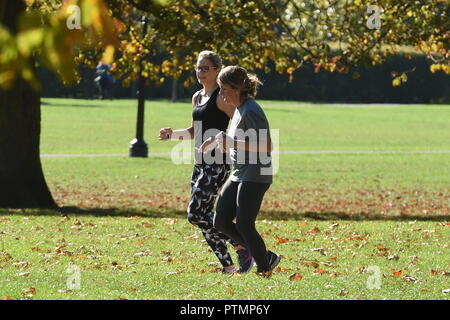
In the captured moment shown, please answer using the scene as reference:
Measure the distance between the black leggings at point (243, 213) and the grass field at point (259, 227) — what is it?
0.27 m

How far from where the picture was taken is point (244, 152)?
7.38 m

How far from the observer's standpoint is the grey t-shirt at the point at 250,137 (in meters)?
7.31

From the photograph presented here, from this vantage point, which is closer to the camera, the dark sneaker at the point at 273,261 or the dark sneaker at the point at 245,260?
the dark sneaker at the point at 273,261

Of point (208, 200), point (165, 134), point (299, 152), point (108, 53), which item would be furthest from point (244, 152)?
point (299, 152)

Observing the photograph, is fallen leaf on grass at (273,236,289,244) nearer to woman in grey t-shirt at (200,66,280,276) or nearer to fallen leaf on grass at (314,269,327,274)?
fallen leaf on grass at (314,269,327,274)

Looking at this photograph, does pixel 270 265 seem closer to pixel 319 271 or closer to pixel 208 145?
pixel 319 271

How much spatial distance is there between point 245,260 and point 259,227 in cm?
398

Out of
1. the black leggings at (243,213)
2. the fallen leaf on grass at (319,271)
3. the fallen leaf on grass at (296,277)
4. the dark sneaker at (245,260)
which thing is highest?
the black leggings at (243,213)

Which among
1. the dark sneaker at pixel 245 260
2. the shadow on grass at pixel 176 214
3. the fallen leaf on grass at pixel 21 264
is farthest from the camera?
the shadow on grass at pixel 176 214

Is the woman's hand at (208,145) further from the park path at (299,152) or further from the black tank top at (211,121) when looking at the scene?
the park path at (299,152)

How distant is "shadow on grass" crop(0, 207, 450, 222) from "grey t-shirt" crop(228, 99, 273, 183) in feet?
22.0

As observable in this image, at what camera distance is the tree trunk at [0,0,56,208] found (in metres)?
14.7

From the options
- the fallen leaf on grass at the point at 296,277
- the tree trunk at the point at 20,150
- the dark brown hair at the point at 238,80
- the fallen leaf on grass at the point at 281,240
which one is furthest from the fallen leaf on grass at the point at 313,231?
the tree trunk at the point at 20,150

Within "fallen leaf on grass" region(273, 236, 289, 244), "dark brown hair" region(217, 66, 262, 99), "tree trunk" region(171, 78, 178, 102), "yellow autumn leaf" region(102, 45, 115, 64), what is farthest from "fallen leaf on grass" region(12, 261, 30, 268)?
"tree trunk" region(171, 78, 178, 102)
